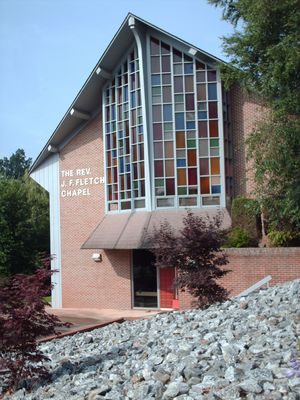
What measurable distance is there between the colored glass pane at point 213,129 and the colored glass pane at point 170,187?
2386 millimetres

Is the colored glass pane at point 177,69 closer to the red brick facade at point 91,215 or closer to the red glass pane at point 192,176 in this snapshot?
the red brick facade at point 91,215

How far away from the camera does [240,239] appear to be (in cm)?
1877

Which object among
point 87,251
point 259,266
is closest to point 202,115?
point 259,266

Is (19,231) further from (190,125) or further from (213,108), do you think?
(213,108)

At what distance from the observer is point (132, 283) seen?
2211cm

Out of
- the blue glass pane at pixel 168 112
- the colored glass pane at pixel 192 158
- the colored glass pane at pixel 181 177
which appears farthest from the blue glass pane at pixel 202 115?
the colored glass pane at pixel 181 177

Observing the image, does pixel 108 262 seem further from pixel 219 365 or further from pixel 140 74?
pixel 219 365

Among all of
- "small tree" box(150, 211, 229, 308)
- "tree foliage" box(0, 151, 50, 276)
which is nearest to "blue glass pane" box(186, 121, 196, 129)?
"small tree" box(150, 211, 229, 308)

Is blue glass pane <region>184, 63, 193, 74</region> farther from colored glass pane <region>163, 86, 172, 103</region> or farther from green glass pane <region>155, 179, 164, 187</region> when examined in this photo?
green glass pane <region>155, 179, 164, 187</region>

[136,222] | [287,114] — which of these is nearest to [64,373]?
[287,114]

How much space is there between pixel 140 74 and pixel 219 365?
1662 cm

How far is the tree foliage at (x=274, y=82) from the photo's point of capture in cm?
1426

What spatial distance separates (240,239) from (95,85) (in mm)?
9416

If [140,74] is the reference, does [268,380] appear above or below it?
below
